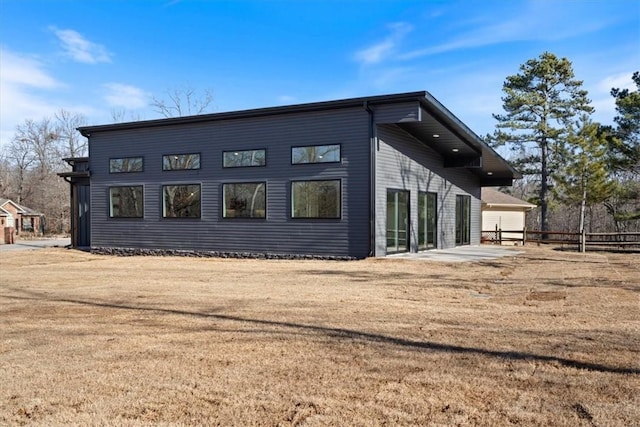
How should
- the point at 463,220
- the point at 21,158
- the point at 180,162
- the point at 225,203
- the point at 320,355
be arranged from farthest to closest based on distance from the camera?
the point at 21,158 → the point at 463,220 → the point at 180,162 → the point at 225,203 → the point at 320,355

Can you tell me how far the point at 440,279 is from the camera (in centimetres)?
964

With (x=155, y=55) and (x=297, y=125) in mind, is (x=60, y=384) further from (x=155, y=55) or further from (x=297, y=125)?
(x=155, y=55)

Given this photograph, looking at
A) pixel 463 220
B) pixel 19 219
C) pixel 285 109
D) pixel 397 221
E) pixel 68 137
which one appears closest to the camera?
pixel 285 109

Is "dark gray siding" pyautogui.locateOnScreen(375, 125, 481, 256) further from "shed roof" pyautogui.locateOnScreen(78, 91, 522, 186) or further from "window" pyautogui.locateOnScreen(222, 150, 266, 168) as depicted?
"window" pyautogui.locateOnScreen(222, 150, 266, 168)

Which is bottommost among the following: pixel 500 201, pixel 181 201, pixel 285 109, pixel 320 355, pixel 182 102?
pixel 320 355

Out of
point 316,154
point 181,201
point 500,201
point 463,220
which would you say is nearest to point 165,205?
point 181,201

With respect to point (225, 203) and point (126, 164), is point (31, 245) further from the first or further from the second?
point (225, 203)

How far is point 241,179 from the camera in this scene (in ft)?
48.9

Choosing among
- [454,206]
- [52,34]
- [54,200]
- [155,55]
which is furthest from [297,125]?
[54,200]

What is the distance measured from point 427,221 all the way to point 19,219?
32.3m

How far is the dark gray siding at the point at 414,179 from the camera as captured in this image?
13.5 metres

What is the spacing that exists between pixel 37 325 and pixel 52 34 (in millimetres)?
14049

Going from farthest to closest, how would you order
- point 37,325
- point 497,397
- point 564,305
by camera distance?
point 564,305, point 37,325, point 497,397

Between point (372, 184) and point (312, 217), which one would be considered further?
point (312, 217)
